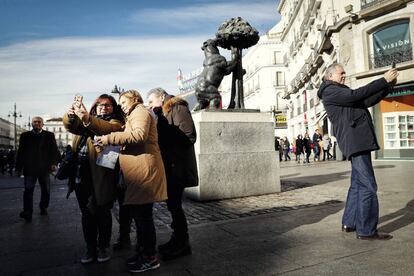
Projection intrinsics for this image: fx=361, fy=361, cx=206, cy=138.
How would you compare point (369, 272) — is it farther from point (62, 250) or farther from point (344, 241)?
point (62, 250)

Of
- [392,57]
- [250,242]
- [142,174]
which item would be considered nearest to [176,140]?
[142,174]

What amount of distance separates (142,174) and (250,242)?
1.47 metres

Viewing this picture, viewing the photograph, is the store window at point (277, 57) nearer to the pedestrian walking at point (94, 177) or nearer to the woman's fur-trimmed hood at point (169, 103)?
the woman's fur-trimmed hood at point (169, 103)

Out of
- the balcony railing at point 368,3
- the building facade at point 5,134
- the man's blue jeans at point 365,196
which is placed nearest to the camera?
the man's blue jeans at point 365,196

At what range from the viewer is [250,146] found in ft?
24.0

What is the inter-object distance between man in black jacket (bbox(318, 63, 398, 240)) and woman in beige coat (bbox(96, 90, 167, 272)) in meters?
2.00

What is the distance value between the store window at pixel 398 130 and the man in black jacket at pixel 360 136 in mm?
17772

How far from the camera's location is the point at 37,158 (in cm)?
622

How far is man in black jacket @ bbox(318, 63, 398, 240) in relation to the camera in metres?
3.70

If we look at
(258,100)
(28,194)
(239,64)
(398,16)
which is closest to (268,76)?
(258,100)

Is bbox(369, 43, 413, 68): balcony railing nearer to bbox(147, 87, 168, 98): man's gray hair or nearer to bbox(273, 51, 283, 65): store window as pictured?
bbox(147, 87, 168, 98): man's gray hair

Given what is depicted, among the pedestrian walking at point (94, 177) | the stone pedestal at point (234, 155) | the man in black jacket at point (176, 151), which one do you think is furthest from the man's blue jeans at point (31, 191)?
the man in black jacket at point (176, 151)

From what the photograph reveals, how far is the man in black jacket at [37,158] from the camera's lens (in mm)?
6156

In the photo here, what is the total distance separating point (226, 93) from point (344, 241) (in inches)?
2723
